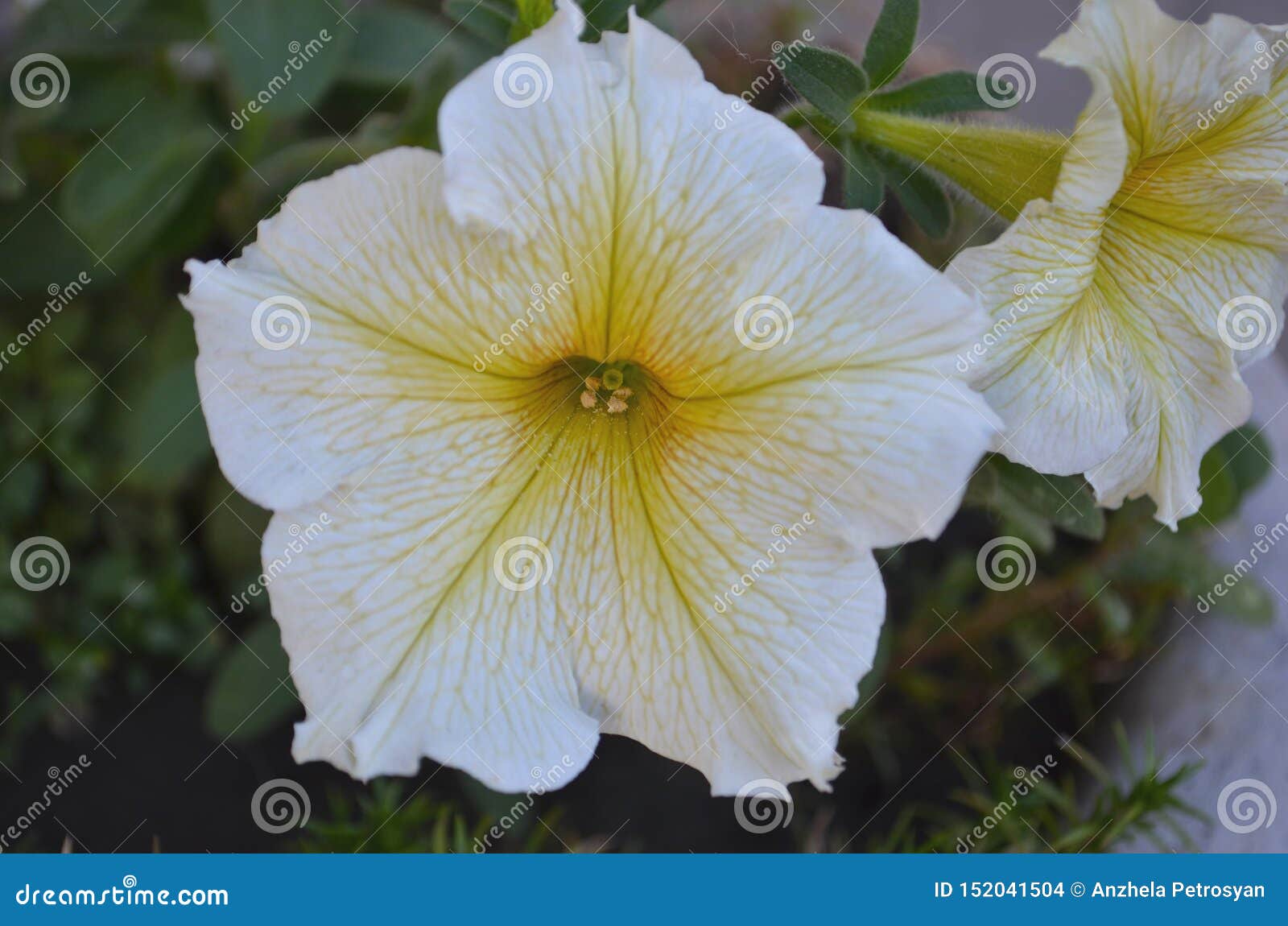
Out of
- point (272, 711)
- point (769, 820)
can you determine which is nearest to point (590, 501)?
point (272, 711)

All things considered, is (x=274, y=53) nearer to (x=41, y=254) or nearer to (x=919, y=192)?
(x=41, y=254)

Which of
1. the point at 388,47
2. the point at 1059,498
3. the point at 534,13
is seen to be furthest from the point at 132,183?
the point at 1059,498

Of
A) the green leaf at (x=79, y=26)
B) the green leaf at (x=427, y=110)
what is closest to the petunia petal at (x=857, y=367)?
the green leaf at (x=427, y=110)

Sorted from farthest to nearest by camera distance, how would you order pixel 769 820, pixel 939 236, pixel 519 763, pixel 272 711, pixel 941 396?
pixel 769 820, pixel 272 711, pixel 939 236, pixel 519 763, pixel 941 396

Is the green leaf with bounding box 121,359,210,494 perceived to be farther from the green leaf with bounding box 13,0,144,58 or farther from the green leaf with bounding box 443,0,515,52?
the green leaf with bounding box 443,0,515,52

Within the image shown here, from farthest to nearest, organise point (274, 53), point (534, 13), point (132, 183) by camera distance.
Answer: point (132, 183)
point (274, 53)
point (534, 13)

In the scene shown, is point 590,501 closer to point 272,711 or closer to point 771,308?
point 771,308

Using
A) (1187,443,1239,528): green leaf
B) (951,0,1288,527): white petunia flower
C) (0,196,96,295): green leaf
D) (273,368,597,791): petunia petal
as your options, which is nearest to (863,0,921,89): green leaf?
(951,0,1288,527): white petunia flower
